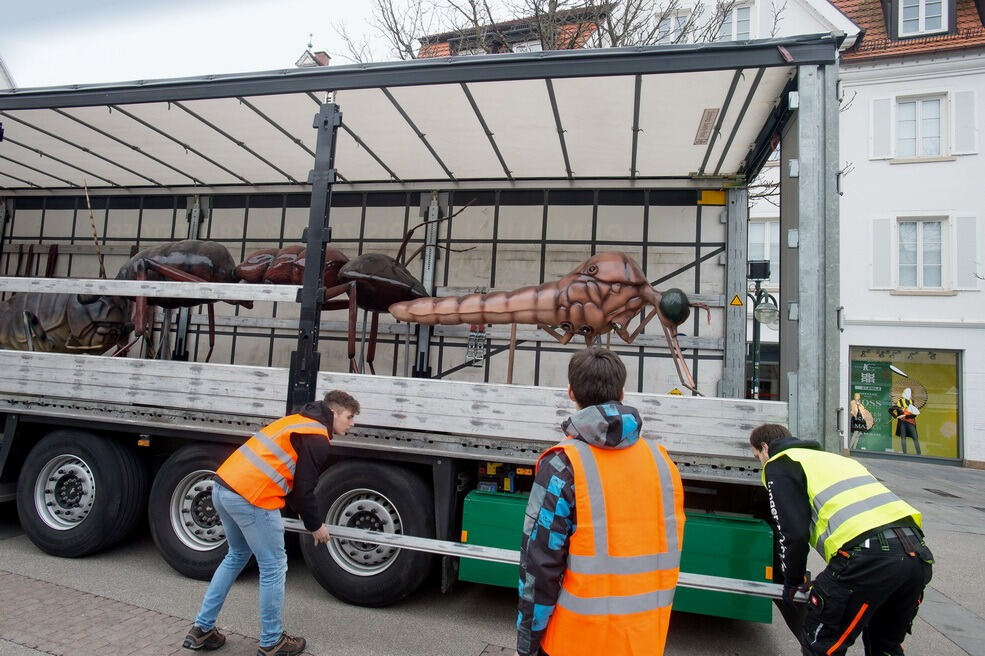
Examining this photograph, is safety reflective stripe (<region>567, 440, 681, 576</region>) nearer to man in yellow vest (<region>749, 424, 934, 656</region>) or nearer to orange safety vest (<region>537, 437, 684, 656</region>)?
orange safety vest (<region>537, 437, 684, 656</region>)

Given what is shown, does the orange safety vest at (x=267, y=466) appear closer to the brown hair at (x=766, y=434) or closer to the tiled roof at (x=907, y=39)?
the brown hair at (x=766, y=434)

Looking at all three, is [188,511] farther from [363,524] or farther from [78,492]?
[363,524]

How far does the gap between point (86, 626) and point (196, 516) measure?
100 cm

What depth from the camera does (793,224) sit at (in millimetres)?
4195

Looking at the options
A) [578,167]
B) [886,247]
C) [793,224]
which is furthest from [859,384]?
[793,224]

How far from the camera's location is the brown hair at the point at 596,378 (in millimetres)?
2074

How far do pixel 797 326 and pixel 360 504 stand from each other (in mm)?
3143

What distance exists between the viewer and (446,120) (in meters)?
5.89

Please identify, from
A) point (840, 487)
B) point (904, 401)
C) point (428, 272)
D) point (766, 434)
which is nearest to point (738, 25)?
point (904, 401)

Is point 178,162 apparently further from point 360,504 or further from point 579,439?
point 579,439

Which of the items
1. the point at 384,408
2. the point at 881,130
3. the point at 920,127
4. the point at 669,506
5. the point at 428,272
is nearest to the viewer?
the point at 669,506

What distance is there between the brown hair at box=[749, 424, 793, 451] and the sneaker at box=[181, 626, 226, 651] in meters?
3.25

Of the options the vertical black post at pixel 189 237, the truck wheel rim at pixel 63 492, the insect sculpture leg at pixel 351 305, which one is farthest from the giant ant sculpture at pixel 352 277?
the truck wheel rim at pixel 63 492

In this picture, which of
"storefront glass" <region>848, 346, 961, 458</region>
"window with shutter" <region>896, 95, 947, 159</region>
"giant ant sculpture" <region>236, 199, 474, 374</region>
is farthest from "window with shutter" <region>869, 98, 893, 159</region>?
"giant ant sculpture" <region>236, 199, 474, 374</region>
